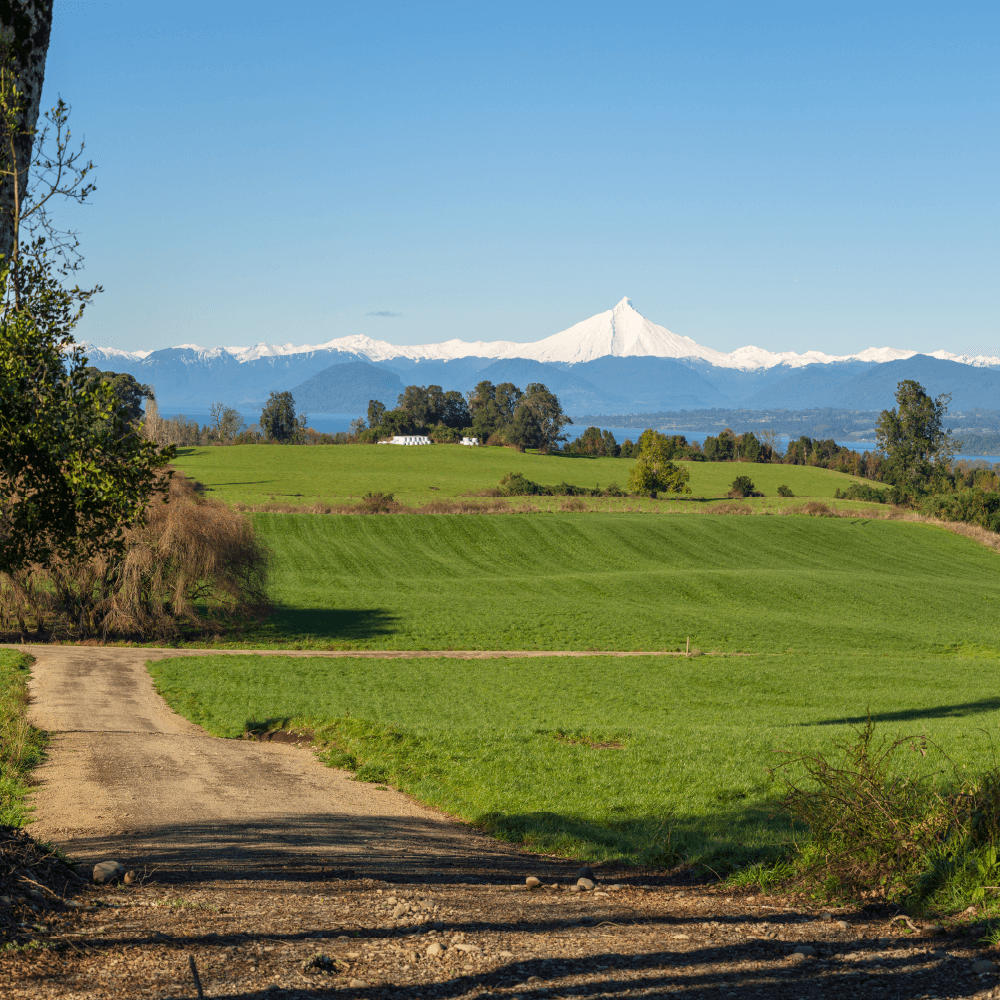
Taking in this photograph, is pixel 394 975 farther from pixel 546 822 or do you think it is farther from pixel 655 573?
pixel 655 573

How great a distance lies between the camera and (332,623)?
4406 cm

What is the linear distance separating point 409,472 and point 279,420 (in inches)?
2771

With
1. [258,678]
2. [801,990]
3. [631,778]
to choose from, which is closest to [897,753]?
[631,778]

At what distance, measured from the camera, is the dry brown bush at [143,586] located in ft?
124

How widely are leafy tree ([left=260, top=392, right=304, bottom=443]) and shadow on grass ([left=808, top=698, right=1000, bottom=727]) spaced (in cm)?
16572

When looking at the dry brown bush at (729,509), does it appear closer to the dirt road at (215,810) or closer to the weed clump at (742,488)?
the weed clump at (742,488)

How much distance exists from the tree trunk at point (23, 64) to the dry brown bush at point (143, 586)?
29.7m

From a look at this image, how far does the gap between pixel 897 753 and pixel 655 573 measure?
4379cm

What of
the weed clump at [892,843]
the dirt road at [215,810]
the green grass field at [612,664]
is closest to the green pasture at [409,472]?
the green grass field at [612,664]

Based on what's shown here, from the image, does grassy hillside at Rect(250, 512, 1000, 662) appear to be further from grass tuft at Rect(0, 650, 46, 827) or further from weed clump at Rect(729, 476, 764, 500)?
weed clump at Rect(729, 476, 764, 500)

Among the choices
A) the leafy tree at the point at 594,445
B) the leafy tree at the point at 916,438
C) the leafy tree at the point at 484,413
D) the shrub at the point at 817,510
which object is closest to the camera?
the shrub at the point at 817,510

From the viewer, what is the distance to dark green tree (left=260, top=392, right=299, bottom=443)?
18162 centimetres

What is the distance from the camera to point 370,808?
1354 centimetres

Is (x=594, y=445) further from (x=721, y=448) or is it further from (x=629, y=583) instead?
(x=629, y=583)
